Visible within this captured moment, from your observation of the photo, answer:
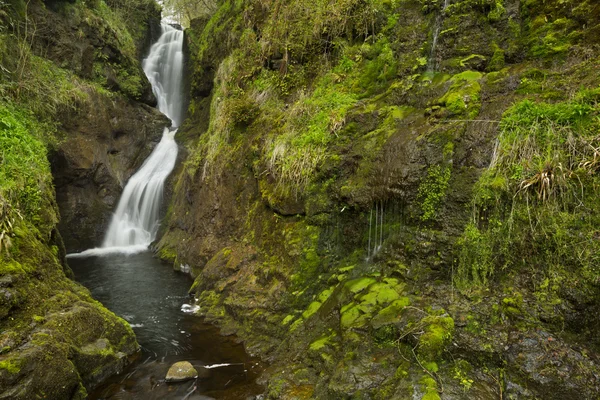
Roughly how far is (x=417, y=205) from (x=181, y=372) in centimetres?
423

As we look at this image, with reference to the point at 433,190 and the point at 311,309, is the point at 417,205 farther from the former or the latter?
the point at 311,309

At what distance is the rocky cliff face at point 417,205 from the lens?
3.78 meters

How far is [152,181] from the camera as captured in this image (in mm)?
15484

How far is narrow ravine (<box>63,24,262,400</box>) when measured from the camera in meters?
5.23

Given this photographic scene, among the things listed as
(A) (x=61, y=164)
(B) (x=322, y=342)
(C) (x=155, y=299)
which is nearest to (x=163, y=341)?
(C) (x=155, y=299)

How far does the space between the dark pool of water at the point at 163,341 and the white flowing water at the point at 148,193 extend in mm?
3058

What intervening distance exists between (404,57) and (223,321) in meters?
6.27

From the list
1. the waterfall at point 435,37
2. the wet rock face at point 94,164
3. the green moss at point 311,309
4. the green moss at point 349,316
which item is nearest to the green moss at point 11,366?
the green moss at point 311,309

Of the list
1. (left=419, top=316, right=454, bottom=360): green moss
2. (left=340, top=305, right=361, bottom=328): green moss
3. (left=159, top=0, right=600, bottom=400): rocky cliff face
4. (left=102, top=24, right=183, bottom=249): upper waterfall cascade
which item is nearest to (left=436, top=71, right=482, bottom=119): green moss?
(left=159, top=0, right=600, bottom=400): rocky cliff face

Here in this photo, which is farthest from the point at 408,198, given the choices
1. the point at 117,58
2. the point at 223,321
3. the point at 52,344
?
the point at 117,58

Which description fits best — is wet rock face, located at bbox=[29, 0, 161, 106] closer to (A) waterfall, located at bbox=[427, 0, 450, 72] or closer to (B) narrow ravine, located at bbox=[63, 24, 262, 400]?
(B) narrow ravine, located at bbox=[63, 24, 262, 400]

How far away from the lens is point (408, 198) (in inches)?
206

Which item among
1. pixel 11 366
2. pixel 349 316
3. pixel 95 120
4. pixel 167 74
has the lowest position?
pixel 11 366

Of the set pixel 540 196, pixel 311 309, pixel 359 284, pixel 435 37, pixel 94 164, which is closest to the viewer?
pixel 540 196
